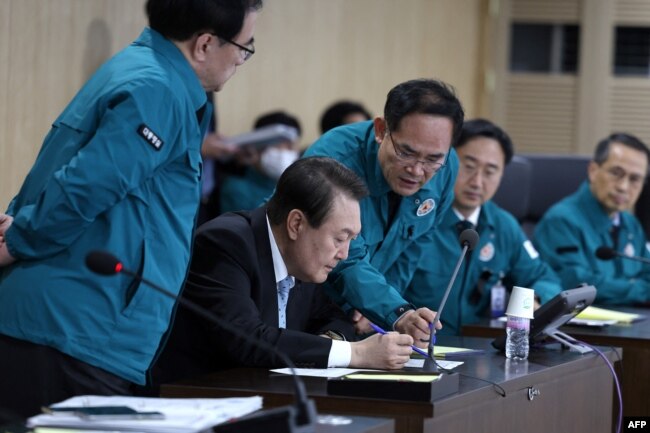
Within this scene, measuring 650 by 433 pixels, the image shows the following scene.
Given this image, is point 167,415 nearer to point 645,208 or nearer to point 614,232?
point 614,232

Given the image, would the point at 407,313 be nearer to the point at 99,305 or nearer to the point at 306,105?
the point at 99,305

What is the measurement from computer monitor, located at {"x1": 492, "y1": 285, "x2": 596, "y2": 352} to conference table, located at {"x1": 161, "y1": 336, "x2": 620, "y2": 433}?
4 cm

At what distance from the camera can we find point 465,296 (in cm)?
421

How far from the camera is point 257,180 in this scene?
547cm

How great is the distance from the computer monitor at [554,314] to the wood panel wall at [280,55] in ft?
6.11

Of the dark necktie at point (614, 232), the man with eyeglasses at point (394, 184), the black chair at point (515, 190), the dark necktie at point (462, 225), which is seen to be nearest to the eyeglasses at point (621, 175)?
the dark necktie at point (614, 232)

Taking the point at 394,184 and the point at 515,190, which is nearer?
the point at 394,184

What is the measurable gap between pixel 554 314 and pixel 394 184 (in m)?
0.54

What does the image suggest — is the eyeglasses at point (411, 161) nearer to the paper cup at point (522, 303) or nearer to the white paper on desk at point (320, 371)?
the paper cup at point (522, 303)

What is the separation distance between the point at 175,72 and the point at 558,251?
9.14ft

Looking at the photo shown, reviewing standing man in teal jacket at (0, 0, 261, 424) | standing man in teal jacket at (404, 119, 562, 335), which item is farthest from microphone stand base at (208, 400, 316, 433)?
standing man in teal jacket at (404, 119, 562, 335)

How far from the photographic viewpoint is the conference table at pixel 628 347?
363 centimetres

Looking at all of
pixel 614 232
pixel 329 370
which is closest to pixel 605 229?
pixel 614 232

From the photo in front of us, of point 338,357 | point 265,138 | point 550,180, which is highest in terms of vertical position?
point 265,138
